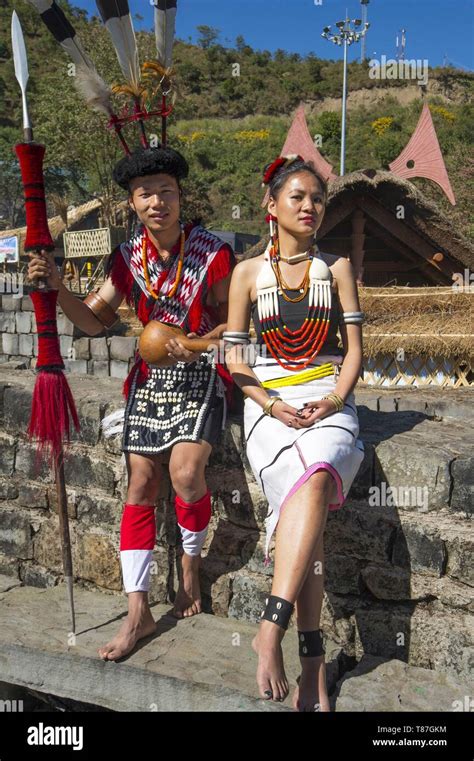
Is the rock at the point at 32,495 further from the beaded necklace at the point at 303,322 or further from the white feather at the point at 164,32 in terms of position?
the white feather at the point at 164,32

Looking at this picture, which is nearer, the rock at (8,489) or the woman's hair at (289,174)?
the woman's hair at (289,174)

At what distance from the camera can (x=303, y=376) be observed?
104 inches

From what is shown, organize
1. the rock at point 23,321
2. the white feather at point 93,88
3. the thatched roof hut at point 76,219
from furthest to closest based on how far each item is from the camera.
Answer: the thatched roof hut at point 76,219 < the rock at point 23,321 < the white feather at point 93,88

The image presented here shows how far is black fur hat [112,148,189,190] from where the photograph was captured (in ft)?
9.05

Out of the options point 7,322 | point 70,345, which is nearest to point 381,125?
point 7,322

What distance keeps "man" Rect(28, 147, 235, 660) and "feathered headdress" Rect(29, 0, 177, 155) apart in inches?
9.1

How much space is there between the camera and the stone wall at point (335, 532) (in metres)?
2.39

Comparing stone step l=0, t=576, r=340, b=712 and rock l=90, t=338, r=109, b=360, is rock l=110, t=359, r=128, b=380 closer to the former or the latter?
rock l=90, t=338, r=109, b=360

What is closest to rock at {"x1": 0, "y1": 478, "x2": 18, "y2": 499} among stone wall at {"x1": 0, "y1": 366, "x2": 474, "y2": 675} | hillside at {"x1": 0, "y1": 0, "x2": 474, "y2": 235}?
stone wall at {"x1": 0, "y1": 366, "x2": 474, "y2": 675}

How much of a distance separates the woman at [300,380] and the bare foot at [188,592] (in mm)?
471

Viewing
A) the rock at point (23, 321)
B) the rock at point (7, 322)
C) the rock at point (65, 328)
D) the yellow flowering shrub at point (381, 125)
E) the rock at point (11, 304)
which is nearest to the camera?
the rock at point (65, 328)

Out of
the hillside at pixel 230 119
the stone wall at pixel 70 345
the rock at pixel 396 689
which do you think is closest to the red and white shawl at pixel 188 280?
the rock at pixel 396 689

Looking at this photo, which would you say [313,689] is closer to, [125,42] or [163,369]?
[163,369]
